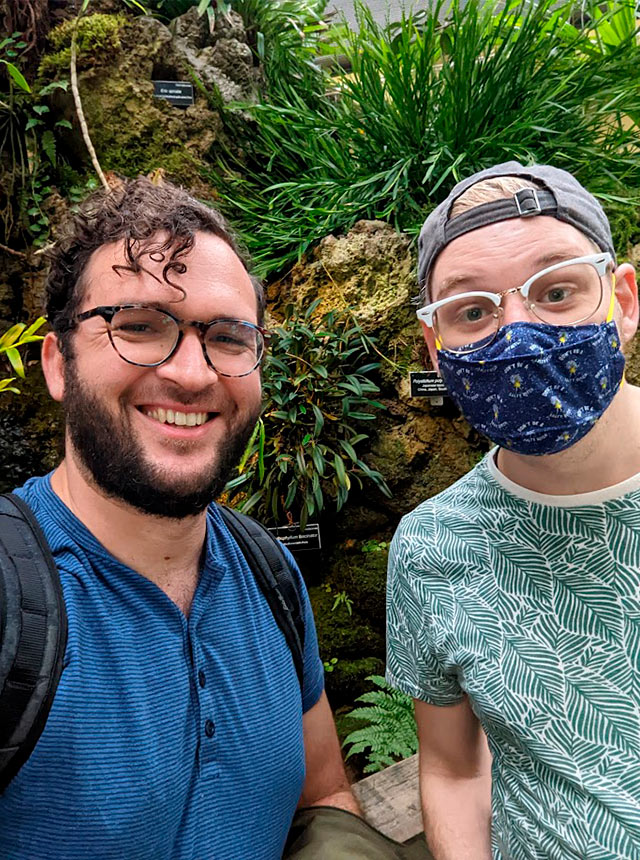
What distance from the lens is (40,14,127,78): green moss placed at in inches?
156

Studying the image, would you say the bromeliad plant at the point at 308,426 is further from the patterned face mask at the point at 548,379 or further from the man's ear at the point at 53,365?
the patterned face mask at the point at 548,379

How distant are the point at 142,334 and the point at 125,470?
31 cm

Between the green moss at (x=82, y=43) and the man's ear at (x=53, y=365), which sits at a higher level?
the green moss at (x=82, y=43)

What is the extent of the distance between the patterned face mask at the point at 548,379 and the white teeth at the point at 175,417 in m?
0.64

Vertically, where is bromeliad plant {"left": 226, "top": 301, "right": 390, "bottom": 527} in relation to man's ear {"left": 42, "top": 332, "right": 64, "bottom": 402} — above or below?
below

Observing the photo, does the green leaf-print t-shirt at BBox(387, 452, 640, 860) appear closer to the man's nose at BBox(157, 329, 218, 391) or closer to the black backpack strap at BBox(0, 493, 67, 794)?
the man's nose at BBox(157, 329, 218, 391)

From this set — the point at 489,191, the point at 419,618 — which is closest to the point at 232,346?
the point at 489,191

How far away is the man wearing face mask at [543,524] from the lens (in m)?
1.11

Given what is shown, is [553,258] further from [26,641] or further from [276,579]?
[26,641]

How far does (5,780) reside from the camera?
96 cm

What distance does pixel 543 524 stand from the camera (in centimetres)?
124

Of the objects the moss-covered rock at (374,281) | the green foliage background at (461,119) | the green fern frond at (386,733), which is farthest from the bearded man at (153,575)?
the green foliage background at (461,119)

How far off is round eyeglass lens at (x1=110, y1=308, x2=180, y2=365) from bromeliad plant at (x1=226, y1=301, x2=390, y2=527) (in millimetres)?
2095

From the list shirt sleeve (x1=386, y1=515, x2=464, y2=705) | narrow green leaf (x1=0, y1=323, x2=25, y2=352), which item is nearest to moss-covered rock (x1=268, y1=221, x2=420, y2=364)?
narrow green leaf (x1=0, y1=323, x2=25, y2=352)
